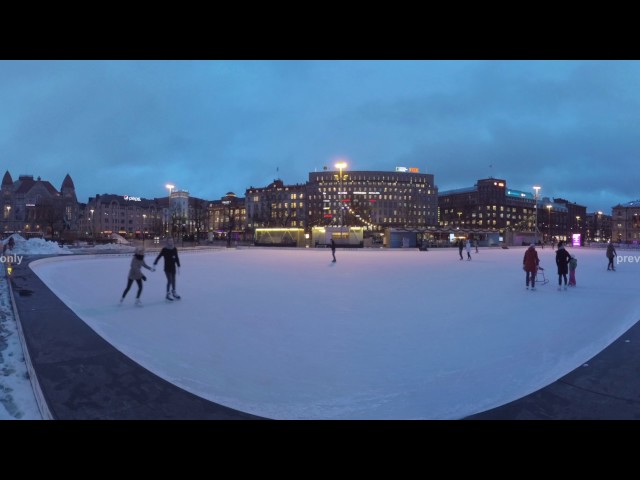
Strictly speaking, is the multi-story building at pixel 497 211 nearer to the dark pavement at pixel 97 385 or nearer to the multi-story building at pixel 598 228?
the multi-story building at pixel 598 228

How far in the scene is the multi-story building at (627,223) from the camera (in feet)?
322

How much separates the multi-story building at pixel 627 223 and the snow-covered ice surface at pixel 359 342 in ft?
390

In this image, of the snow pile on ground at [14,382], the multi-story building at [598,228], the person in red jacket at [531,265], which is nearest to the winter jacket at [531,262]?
the person in red jacket at [531,265]

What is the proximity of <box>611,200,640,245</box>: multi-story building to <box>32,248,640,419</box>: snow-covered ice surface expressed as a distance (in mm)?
118830

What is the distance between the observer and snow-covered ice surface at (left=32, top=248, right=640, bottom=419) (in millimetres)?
3732

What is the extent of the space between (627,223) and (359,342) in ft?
424

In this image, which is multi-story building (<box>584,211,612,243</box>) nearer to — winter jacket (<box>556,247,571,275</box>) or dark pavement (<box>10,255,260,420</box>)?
winter jacket (<box>556,247,571,275</box>)

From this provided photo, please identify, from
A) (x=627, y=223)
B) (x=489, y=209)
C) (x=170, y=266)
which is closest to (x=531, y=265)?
(x=170, y=266)

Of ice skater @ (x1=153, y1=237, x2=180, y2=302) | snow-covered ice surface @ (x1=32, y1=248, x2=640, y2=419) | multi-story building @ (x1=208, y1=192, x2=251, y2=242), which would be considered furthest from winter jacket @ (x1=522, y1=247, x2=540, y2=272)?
multi-story building @ (x1=208, y1=192, x2=251, y2=242)

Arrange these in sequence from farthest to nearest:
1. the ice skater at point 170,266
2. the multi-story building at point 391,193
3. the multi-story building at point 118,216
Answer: the multi-story building at point 391,193 < the multi-story building at point 118,216 < the ice skater at point 170,266

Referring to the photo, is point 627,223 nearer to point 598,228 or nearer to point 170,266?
point 598,228

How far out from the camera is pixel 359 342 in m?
5.63
